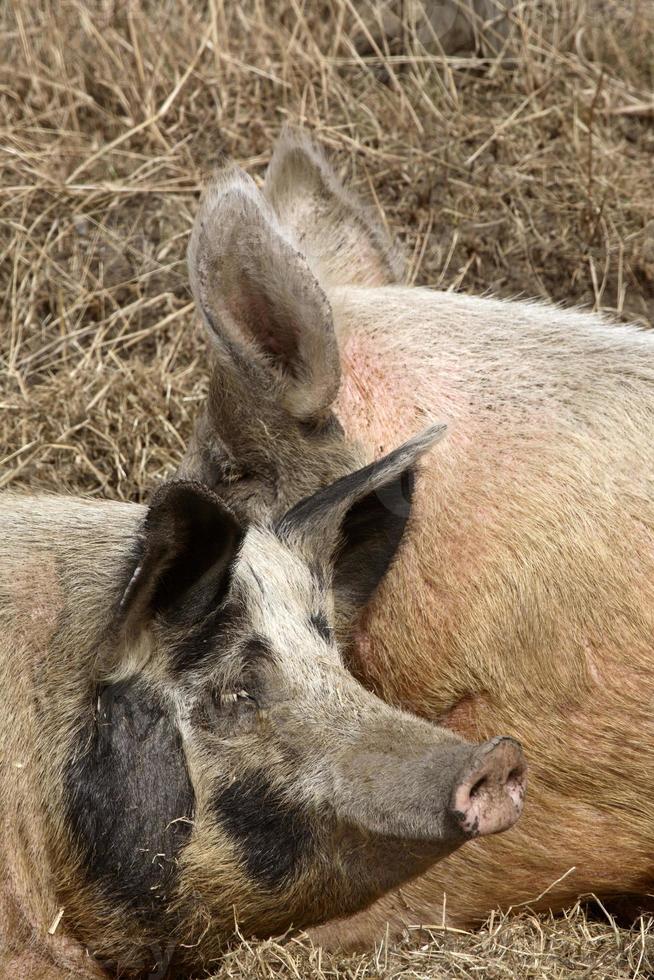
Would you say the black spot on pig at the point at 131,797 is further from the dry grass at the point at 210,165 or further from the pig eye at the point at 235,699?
the dry grass at the point at 210,165

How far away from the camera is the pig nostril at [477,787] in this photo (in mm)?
2525

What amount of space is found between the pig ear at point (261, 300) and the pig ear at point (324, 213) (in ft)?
1.74

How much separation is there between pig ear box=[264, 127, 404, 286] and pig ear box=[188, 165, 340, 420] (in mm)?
531

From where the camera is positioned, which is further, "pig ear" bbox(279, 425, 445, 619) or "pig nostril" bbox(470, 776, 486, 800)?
"pig ear" bbox(279, 425, 445, 619)

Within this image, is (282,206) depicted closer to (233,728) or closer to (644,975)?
(233,728)

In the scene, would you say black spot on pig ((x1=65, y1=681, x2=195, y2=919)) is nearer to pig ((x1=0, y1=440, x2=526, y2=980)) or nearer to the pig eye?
pig ((x1=0, y1=440, x2=526, y2=980))

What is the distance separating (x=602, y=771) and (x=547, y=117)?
3.17 m

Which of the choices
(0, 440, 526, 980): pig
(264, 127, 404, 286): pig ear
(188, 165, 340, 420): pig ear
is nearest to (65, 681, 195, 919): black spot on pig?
(0, 440, 526, 980): pig

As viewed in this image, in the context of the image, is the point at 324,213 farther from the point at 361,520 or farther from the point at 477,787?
the point at 477,787

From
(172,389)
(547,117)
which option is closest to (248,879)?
(172,389)

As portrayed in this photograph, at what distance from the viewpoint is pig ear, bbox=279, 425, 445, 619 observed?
3156mm

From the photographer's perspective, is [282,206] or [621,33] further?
[621,33]

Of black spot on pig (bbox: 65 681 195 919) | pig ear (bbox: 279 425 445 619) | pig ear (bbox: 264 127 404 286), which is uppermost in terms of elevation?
pig ear (bbox: 264 127 404 286)

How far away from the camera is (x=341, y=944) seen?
329 cm
